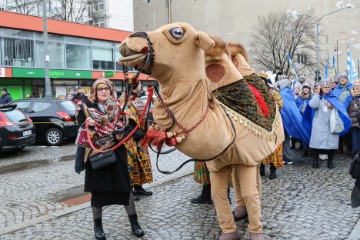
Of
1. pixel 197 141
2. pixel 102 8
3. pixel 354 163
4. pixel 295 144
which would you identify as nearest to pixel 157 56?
pixel 197 141

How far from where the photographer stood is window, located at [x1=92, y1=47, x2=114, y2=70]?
3114cm

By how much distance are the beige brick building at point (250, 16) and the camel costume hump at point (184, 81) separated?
A: 42.7 metres

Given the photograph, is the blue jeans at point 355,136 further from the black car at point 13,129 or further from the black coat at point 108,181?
the black car at point 13,129

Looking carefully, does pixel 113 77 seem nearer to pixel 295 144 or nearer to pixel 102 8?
pixel 102 8

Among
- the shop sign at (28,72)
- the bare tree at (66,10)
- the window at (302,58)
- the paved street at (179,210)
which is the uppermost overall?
the bare tree at (66,10)

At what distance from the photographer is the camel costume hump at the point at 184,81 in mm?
3006

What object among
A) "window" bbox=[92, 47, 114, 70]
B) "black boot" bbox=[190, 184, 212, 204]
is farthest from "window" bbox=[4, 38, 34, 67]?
"black boot" bbox=[190, 184, 212, 204]

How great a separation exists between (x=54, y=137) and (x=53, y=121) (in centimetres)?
55

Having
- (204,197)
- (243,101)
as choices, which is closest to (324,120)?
(204,197)

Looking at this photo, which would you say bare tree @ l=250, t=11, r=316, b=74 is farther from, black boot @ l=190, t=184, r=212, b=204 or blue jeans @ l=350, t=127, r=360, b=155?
black boot @ l=190, t=184, r=212, b=204

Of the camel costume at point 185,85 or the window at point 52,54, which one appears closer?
the camel costume at point 185,85

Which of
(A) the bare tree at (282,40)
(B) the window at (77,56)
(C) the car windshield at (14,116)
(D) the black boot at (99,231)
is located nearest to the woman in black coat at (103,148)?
(D) the black boot at (99,231)

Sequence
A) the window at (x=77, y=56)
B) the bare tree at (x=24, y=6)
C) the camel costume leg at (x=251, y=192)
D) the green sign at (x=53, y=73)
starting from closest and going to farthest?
1. the camel costume leg at (x=251, y=192)
2. the green sign at (x=53, y=73)
3. the window at (x=77, y=56)
4. the bare tree at (x=24, y=6)

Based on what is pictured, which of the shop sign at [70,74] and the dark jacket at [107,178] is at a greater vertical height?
the shop sign at [70,74]
